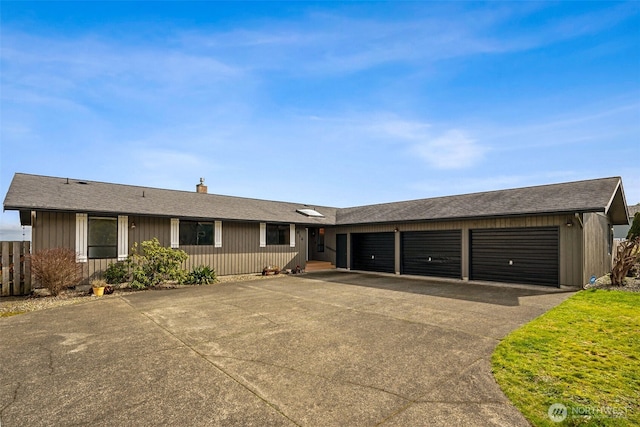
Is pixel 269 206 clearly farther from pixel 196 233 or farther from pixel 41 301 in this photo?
pixel 41 301

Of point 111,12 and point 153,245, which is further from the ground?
point 111,12

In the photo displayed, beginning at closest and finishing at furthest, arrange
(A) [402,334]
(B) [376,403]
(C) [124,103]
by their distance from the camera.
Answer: (B) [376,403]
(A) [402,334]
(C) [124,103]

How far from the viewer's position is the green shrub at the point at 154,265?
36.7 ft

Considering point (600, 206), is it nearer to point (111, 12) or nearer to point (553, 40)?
point (553, 40)

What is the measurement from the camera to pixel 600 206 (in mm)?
9078

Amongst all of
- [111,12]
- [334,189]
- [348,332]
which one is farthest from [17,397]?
[334,189]

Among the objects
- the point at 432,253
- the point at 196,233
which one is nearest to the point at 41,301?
the point at 196,233

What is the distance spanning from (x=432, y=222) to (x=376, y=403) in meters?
11.4

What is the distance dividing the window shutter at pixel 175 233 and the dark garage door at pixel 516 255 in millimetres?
12566

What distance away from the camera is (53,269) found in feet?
30.0

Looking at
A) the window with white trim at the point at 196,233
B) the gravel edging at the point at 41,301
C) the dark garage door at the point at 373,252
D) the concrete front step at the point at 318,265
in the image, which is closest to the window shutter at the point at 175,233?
the window with white trim at the point at 196,233

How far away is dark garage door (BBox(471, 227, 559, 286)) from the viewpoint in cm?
1057

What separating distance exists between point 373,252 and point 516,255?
6.66 metres

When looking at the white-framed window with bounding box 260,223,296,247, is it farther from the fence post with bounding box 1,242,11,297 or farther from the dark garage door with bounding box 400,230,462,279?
the fence post with bounding box 1,242,11,297
